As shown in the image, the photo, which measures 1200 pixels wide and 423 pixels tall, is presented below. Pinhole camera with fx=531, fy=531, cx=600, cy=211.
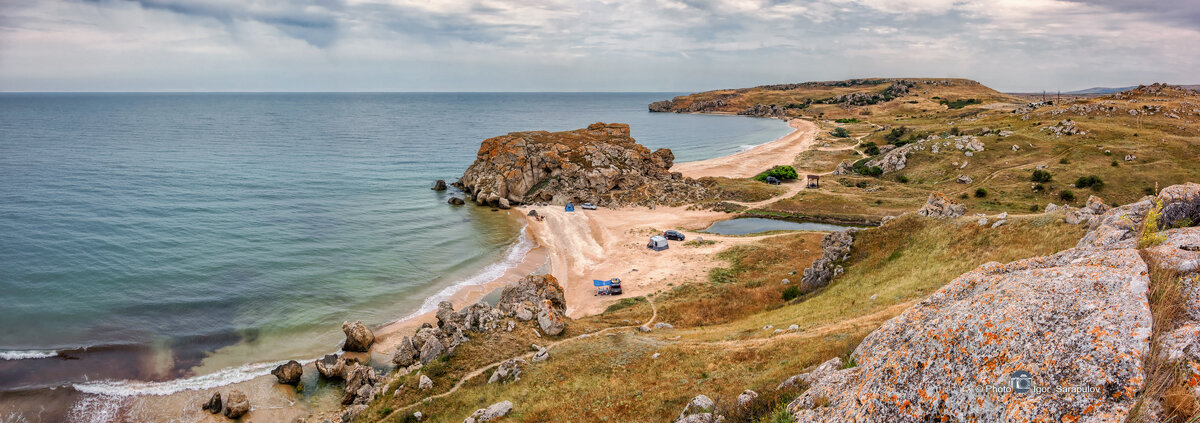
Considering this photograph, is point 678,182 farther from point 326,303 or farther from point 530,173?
point 326,303

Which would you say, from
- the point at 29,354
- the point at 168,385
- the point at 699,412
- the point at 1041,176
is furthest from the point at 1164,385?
the point at 1041,176

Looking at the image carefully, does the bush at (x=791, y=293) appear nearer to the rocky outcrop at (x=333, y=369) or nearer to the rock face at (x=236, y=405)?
the rocky outcrop at (x=333, y=369)

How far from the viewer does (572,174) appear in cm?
8050

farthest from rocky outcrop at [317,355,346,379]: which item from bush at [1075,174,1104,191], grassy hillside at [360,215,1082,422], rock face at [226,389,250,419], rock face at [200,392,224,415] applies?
bush at [1075,174,1104,191]

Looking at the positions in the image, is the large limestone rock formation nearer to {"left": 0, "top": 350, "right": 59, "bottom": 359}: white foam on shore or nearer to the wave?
the wave

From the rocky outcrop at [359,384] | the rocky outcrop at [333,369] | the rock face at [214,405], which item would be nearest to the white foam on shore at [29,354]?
the rock face at [214,405]

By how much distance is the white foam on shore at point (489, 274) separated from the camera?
4287 cm

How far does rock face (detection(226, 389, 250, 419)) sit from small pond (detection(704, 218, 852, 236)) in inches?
1791

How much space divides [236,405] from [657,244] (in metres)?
36.8

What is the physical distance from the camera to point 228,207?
68375 millimetres

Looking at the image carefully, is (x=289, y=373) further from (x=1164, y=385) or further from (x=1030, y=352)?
(x=1164, y=385)

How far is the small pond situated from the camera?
196 feet

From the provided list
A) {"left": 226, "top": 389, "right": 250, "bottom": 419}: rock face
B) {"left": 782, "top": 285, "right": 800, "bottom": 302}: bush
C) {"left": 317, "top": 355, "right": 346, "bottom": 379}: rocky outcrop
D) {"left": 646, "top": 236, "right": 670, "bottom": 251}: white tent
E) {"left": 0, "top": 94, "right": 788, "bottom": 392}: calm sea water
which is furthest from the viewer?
{"left": 646, "top": 236, "right": 670, "bottom": 251}: white tent

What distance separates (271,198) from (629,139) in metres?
55.0
